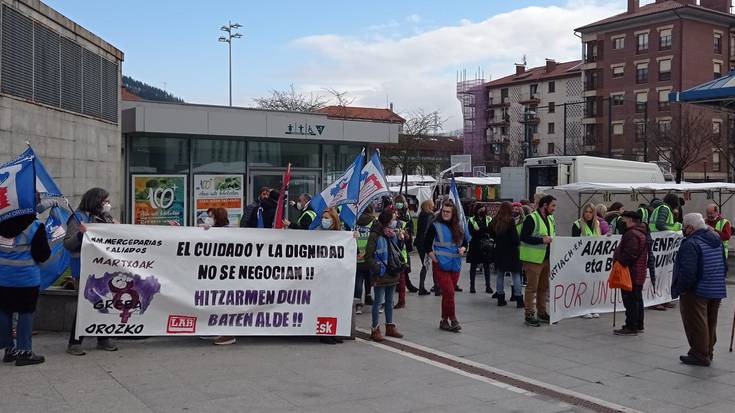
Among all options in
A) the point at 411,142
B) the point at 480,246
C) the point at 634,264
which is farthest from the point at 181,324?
the point at 411,142

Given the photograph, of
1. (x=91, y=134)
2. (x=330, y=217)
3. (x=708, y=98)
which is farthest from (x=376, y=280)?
(x=708, y=98)

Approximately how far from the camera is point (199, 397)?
624 cm

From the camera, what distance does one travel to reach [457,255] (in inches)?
380

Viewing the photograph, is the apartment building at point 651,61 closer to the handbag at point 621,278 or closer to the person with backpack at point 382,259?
the handbag at point 621,278

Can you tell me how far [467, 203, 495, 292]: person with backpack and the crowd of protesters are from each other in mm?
20

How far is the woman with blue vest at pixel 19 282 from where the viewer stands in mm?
7133

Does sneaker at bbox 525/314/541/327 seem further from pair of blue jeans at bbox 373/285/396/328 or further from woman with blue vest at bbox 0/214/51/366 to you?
woman with blue vest at bbox 0/214/51/366

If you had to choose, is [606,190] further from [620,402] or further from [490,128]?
[490,128]

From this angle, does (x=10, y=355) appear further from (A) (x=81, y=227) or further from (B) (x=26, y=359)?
(A) (x=81, y=227)

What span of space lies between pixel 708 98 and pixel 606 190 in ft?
10.4

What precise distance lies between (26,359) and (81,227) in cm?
152

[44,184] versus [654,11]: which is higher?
[654,11]

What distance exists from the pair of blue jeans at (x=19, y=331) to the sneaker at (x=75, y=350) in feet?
1.73

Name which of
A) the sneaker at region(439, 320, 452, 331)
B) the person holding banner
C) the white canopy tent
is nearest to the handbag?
the person holding banner
